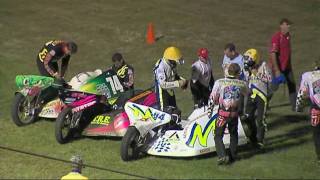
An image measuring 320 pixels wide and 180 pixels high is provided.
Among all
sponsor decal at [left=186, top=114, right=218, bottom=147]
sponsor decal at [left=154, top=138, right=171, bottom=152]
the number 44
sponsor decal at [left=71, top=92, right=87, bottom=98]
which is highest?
the number 44

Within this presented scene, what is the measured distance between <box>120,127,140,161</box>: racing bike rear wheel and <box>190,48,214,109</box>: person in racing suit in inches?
97.2

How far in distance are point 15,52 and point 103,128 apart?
1003 cm

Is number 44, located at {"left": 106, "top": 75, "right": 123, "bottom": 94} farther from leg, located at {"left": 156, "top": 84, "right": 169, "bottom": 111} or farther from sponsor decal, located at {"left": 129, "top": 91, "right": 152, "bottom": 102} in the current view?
→ leg, located at {"left": 156, "top": 84, "right": 169, "bottom": 111}

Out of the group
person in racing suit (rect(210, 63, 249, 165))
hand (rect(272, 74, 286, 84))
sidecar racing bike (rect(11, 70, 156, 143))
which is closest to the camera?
person in racing suit (rect(210, 63, 249, 165))

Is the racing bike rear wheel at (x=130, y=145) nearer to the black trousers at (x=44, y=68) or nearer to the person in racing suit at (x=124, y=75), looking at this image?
the person in racing suit at (x=124, y=75)

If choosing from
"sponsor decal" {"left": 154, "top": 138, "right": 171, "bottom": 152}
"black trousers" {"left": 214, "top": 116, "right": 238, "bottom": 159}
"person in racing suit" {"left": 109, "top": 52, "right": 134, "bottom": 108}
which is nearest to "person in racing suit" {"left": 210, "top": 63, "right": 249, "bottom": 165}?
"black trousers" {"left": 214, "top": 116, "right": 238, "bottom": 159}

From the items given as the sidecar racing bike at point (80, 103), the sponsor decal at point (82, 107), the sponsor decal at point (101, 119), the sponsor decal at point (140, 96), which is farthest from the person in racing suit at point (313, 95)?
the sponsor decal at point (82, 107)

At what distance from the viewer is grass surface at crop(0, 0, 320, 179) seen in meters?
10.9

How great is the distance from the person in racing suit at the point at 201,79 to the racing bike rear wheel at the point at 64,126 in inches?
108

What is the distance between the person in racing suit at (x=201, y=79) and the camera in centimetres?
1327

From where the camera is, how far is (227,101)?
34.3ft

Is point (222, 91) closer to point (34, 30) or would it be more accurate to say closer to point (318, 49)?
point (318, 49)

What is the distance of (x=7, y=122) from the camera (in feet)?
44.8

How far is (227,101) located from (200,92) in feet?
9.76
